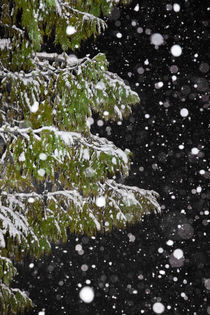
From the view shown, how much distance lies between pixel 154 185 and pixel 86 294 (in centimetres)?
527

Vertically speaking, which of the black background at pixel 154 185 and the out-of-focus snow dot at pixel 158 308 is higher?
the black background at pixel 154 185

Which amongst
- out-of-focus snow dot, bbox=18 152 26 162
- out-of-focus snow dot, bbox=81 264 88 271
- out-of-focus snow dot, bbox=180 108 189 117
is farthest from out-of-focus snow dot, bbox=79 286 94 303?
out-of-focus snow dot, bbox=18 152 26 162

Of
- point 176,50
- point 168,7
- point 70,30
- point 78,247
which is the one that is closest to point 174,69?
point 176,50

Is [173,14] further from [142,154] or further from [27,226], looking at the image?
[27,226]

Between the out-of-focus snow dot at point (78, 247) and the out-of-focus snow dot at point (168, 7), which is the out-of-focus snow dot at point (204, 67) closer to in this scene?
the out-of-focus snow dot at point (168, 7)

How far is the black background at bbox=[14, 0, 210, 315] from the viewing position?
42.5 feet

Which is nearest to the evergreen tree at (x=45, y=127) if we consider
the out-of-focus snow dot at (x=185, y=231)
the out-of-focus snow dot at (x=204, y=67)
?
the out-of-focus snow dot at (x=185, y=231)

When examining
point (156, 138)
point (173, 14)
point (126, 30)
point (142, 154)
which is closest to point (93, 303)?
point (142, 154)

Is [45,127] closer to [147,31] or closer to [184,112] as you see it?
[184,112]

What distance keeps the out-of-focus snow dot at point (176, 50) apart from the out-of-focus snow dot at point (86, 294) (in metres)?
11.9

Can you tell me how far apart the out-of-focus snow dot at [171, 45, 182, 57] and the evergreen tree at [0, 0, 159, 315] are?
15.5 m

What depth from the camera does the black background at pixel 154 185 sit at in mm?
12969

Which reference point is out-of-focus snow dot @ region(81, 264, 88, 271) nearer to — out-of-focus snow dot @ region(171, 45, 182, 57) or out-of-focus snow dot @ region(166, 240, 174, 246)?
out-of-focus snow dot @ region(166, 240, 174, 246)

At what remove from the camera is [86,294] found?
41.3ft
